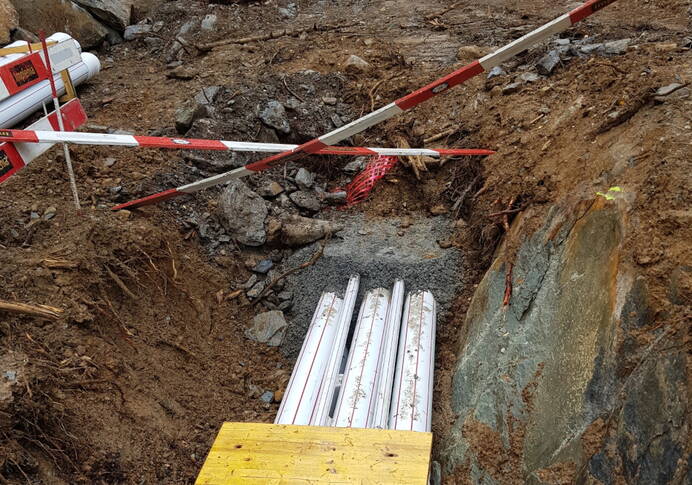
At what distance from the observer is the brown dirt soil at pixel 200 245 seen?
3.43m

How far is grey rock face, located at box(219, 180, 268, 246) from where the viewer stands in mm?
5855

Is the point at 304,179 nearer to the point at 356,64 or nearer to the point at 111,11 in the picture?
the point at 356,64

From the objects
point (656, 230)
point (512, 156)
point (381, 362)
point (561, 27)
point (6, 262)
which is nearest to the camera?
point (656, 230)

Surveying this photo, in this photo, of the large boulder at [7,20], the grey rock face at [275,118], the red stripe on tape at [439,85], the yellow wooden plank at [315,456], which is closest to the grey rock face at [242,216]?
the grey rock face at [275,118]

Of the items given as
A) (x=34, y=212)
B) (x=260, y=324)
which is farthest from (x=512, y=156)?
(x=34, y=212)

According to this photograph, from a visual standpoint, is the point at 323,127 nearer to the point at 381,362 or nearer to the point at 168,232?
the point at 168,232

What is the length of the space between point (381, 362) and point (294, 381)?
0.75m

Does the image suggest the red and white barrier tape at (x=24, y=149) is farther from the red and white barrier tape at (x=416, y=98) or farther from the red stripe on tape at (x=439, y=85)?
the red stripe on tape at (x=439, y=85)

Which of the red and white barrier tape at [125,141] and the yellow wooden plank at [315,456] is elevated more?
the red and white barrier tape at [125,141]

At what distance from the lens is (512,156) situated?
5562 millimetres

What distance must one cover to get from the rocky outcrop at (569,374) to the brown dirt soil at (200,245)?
0.10 m

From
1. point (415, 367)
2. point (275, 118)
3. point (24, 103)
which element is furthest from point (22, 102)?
point (415, 367)

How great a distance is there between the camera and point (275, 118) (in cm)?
707

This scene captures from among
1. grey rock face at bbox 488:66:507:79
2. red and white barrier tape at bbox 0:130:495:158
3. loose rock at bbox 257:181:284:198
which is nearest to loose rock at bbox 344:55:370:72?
grey rock face at bbox 488:66:507:79
